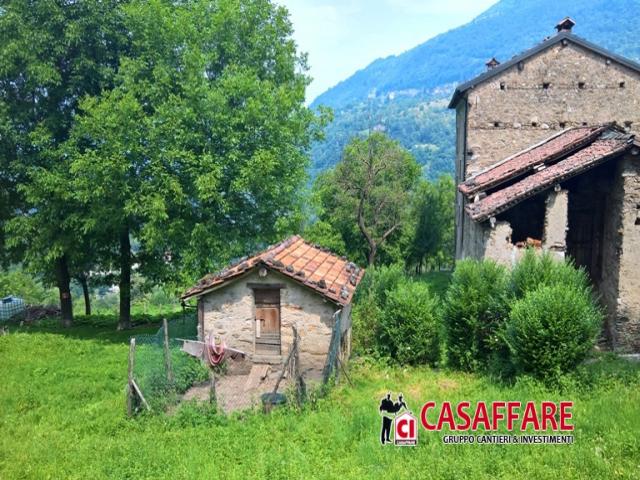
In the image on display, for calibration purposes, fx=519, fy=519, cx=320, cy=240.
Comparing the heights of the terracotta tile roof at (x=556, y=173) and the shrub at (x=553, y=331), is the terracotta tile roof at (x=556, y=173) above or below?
above

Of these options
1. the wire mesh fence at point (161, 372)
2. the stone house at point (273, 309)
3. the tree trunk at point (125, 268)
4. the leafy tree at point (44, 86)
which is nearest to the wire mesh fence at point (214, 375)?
the wire mesh fence at point (161, 372)

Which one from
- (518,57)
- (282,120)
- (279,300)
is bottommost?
(279,300)

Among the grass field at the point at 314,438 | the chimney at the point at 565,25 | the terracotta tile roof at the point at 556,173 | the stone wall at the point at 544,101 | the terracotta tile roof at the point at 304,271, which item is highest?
the chimney at the point at 565,25

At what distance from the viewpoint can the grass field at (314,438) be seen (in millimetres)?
8383

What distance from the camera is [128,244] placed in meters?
22.6

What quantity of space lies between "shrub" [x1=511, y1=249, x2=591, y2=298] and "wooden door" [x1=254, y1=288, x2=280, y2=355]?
6.28 metres

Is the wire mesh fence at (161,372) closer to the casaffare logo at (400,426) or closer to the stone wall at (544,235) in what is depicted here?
the casaffare logo at (400,426)

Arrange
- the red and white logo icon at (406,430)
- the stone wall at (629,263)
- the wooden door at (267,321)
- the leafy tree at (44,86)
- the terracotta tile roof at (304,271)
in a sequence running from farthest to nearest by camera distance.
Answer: the leafy tree at (44,86)
the stone wall at (629,263)
the wooden door at (267,321)
the terracotta tile roof at (304,271)
the red and white logo icon at (406,430)

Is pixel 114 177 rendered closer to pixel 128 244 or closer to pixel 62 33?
pixel 128 244

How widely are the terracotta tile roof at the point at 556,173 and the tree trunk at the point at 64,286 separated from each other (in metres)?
18.3

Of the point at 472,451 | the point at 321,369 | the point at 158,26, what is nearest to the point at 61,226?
the point at 158,26

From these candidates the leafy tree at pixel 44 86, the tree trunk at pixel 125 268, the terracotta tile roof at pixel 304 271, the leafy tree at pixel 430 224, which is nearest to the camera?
the terracotta tile roof at pixel 304 271

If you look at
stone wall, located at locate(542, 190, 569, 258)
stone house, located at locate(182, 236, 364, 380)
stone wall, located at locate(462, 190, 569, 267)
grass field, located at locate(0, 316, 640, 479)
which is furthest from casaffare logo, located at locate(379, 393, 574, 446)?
stone wall, located at locate(542, 190, 569, 258)

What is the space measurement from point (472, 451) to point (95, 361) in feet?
42.8
